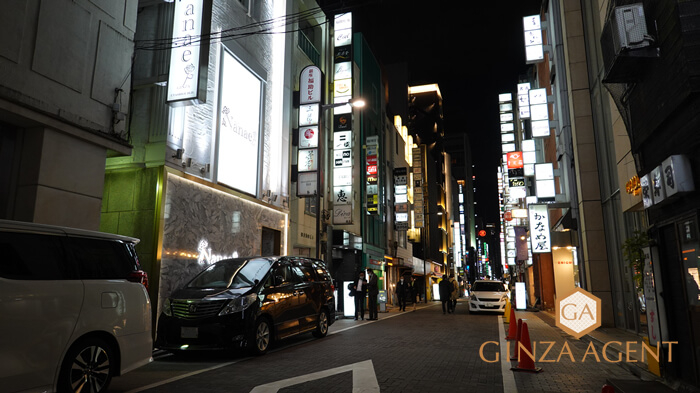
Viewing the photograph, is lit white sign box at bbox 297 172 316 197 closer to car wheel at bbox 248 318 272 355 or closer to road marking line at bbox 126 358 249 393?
car wheel at bbox 248 318 272 355

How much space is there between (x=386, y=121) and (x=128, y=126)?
29560 millimetres

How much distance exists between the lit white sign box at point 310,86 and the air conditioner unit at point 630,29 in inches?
558

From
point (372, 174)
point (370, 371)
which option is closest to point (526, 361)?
point (370, 371)

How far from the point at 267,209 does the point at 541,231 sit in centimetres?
1184

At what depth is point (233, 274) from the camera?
995 centimetres

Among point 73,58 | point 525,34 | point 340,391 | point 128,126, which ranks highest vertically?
point 525,34

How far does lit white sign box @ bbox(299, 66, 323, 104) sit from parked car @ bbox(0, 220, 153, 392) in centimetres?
1464

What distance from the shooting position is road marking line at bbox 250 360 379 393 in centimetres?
629

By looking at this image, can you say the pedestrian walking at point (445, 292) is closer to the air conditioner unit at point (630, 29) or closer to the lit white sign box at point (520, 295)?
the lit white sign box at point (520, 295)

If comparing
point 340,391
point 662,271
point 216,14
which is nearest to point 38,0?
point 216,14

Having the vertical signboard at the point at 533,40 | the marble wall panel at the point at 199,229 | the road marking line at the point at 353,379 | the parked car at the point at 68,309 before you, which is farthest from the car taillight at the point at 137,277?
the vertical signboard at the point at 533,40

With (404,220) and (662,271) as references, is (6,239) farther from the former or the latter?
(404,220)

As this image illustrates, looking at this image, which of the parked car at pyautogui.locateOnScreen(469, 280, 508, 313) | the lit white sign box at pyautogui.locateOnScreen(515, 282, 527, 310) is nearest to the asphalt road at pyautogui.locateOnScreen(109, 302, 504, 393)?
the parked car at pyautogui.locateOnScreen(469, 280, 508, 313)

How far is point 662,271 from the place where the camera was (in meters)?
6.74
